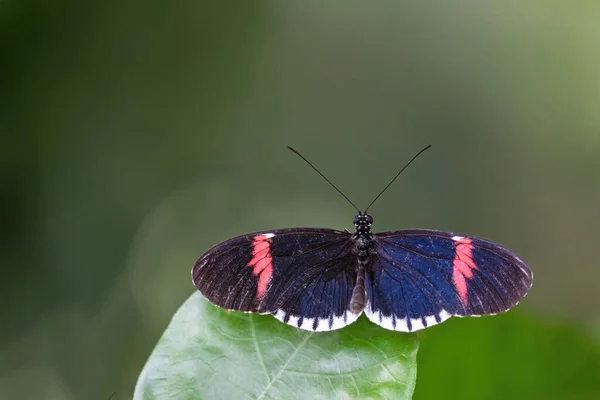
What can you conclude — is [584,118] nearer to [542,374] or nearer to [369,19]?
[369,19]

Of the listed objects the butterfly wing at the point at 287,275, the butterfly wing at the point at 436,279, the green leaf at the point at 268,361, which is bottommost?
the green leaf at the point at 268,361

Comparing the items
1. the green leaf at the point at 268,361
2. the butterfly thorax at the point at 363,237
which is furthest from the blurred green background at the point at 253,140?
the green leaf at the point at 268,361

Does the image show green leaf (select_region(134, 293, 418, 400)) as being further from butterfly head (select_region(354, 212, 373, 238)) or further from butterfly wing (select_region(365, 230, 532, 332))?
butterfly head (select_region(354, 212, 373, 238))

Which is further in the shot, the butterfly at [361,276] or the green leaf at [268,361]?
the butterfly at [361,276]

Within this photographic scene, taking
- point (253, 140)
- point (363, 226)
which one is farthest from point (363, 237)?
point (253, 140)

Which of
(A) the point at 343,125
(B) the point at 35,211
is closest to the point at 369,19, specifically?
(A) the point at 343,125

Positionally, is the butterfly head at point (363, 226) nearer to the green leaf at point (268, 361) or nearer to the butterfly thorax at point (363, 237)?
the butterfly thorax at point (363, 237)

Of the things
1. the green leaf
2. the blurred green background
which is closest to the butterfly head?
the green leaf

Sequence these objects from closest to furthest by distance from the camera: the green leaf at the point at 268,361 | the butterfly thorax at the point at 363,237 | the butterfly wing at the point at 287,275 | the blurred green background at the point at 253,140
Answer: the green leaf at the point at 268,361
the butterfly wing at the point at 287,275
the butterfly thorax at the point at 363,237
the blurred green background at the point at 253,140
